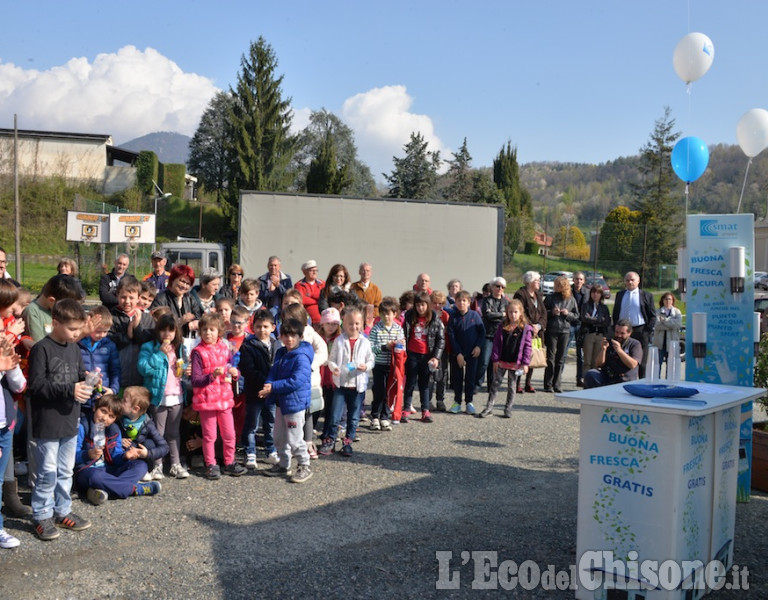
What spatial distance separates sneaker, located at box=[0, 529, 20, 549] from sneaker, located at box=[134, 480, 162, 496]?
1159mm

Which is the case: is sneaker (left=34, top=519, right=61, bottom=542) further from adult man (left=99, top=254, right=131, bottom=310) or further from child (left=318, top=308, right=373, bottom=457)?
adult man (left=99, top=254, right=131, bottom=310)

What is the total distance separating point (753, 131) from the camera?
34.1 ft

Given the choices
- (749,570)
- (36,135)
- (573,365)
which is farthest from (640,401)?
(36,135)

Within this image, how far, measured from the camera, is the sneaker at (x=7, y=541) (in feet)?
14.6

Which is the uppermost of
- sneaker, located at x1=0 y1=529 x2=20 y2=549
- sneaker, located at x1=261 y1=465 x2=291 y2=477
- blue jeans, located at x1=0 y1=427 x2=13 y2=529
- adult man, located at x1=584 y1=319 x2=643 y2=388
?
adult man, located at x1=584 y1=319 x2=643 y2=388

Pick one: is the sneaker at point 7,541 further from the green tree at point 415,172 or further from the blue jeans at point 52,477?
the green tree at point 415,172

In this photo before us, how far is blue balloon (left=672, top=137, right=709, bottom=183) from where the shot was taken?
1009 centimetres

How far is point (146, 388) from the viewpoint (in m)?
6.02

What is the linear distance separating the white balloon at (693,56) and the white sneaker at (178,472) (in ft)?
28.6

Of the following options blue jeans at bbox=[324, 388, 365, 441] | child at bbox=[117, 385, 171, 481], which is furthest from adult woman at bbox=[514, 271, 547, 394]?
child at bbox=[117, 385, 171, 481]

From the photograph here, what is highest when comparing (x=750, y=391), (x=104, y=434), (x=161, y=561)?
(x=750, y=391)

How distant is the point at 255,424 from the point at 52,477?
2254mm

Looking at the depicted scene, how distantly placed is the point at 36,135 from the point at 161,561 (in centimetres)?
4940

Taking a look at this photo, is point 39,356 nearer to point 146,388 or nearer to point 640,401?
point 146,388
